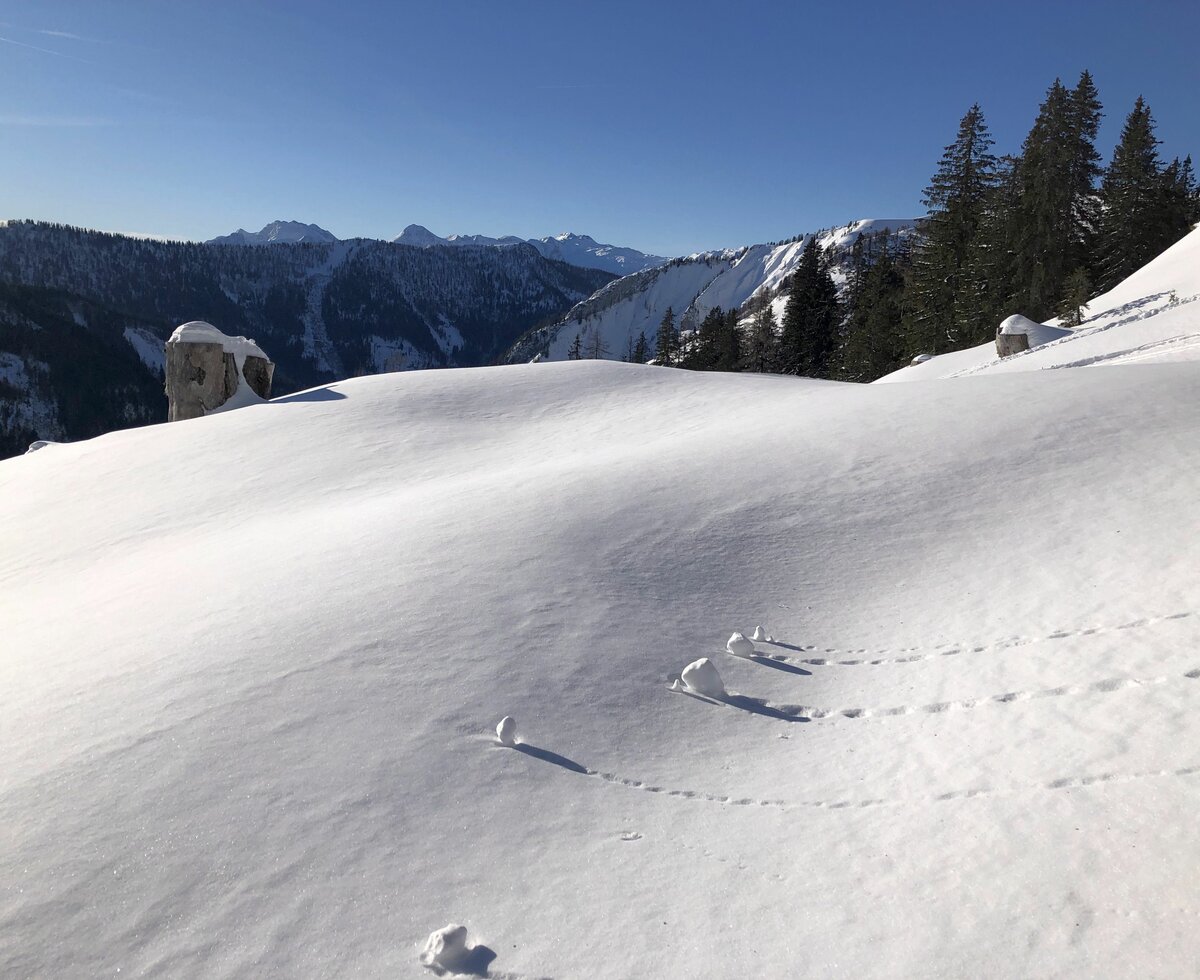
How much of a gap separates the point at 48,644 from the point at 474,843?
4.35 metres

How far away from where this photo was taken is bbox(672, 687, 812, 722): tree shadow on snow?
4336 millimetres

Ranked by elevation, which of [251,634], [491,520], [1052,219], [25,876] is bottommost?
[25,876]

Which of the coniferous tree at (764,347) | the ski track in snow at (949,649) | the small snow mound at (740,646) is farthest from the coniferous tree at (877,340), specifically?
the small snow mound at (740,646)

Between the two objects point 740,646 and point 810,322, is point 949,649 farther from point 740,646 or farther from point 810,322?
point 810,322

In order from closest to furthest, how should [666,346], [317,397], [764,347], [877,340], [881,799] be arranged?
1. [881,799]
2. [317,397]
3. [877,340]
4. [764,347]
5. [666,346]

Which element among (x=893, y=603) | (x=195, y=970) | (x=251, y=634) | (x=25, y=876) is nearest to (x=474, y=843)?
(x=195, y=970)

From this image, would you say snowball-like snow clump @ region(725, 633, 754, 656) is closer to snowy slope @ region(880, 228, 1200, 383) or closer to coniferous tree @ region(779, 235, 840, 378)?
snowy slope @ region(880, 228, 1200, 383)

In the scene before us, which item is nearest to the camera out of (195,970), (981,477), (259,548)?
(195,970)

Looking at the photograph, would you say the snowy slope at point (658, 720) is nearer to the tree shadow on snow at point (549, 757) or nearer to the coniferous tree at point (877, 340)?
the tree shadow on snow at point (549, 757)

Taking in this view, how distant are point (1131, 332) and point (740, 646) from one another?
1543 cm

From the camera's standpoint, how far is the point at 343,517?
7.97 m

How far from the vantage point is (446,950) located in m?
2.70

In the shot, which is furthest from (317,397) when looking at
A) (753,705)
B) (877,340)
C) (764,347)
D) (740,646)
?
(764,347)

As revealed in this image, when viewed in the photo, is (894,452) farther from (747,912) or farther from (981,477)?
(747,912)
